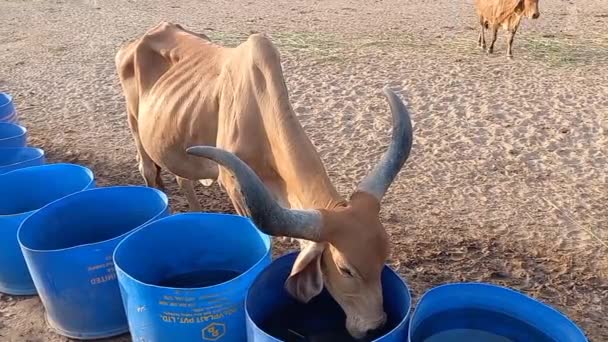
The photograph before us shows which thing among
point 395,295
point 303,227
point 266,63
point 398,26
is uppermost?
point 266,63

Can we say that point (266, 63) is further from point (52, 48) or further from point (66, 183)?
point (52, 48)

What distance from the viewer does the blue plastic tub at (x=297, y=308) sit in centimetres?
306

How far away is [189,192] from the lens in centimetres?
543

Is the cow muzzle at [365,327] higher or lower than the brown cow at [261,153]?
lower

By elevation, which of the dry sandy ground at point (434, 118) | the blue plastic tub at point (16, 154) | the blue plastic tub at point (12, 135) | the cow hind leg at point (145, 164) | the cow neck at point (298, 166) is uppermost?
the cow neck at point (298, 166)

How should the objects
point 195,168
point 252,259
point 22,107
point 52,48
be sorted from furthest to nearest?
point 52,48, point 22,107, point 195,168, point 252,259

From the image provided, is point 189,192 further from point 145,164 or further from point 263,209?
point 263,209

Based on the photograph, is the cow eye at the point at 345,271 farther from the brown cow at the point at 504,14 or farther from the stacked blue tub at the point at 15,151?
the brown cow at the point at 504,14

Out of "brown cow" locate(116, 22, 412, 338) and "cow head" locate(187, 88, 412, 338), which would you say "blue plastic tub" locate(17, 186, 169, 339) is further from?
"cow head" locate(187, 88, 412, 338)

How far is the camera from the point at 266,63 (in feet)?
12.6

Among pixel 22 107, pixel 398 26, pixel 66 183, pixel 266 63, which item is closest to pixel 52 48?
pixel 22 107

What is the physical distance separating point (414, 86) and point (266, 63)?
5.04 meters

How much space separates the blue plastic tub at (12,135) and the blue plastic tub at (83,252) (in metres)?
1.60

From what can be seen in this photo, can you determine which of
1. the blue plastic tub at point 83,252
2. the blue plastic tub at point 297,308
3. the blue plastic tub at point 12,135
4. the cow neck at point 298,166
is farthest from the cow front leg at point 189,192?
the blue plastic tub at point 297,308
